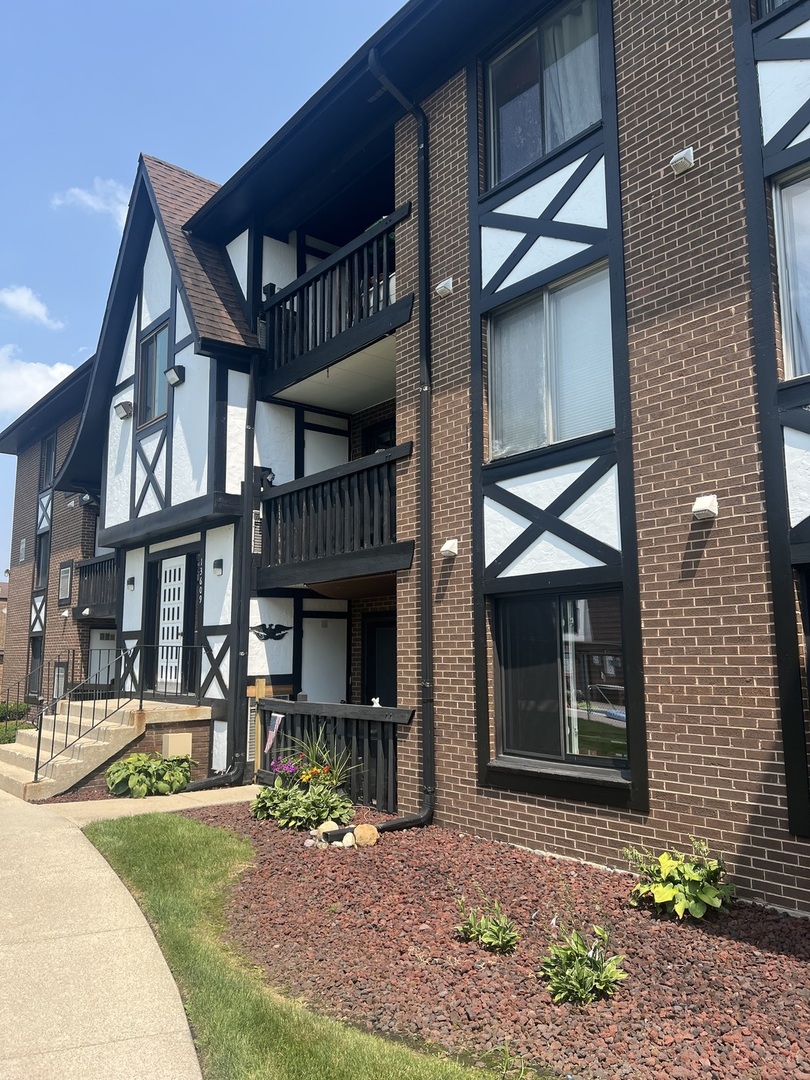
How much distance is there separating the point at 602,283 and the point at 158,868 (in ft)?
21.5

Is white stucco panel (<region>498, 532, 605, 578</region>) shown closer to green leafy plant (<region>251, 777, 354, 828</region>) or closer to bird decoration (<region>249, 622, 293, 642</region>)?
green leafy plant (<region>251, 777, 354, 828</region>)

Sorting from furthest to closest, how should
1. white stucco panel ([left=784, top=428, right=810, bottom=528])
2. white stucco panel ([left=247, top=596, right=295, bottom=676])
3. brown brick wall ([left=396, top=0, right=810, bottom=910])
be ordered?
white stucco panel ([left=247, top=596, right=295, bottom=676]), brown brick wall ([left=396, top=0, right=810, bottom=910]), white stucco panel ([left=784, top=428, right=810, bottom=528])

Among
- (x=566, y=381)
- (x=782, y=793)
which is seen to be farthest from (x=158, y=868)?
(x=566, y=381)

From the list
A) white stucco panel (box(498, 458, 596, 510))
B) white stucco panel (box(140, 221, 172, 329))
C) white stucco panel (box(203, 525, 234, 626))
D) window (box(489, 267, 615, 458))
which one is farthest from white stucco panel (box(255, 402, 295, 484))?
white stucco panel (box(498, 458, 596, 510))

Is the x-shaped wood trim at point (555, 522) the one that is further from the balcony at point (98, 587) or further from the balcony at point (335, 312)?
the balcony at point (98, 587)

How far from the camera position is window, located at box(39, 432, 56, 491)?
922 inches

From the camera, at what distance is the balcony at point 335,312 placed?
400 inches

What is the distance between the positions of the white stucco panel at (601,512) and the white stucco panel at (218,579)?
6537 millimetres

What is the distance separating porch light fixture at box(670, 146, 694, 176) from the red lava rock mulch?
5.69 m

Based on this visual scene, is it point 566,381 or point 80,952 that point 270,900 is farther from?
point 566,381

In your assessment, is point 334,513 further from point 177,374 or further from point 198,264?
point 198,264

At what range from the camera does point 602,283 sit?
24.3ft

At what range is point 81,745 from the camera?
11.6 m

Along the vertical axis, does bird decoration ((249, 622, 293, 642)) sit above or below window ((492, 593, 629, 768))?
above
